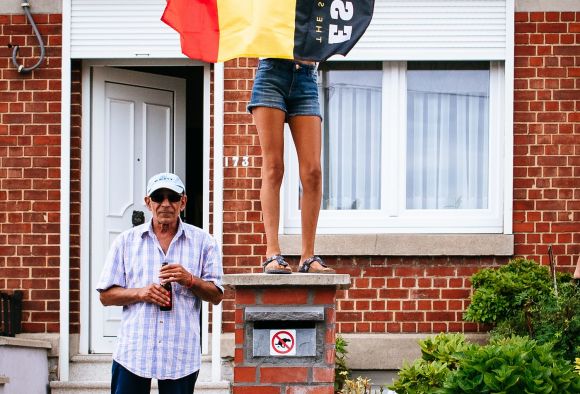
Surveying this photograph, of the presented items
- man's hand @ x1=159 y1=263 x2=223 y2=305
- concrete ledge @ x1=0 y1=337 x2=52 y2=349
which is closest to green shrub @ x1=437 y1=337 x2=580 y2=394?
man's hand @ x1=159 y1=263 x2=223 y2=305

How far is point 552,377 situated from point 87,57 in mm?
5158

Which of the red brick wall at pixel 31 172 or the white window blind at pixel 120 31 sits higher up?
the white window blind at pixel 120 31

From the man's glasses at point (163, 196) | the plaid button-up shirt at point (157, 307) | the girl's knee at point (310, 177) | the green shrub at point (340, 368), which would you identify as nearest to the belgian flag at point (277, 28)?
the girl's knee at point (310, 177)

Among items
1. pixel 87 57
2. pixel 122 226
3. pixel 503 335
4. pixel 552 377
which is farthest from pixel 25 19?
pixel 552 377

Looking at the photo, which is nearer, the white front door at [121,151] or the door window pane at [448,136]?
the door window pane at [448,136]

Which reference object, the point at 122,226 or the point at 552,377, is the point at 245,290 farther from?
the point at 122,226

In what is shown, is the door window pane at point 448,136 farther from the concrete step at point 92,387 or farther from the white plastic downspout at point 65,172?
the white plastic downspout at point 65,172

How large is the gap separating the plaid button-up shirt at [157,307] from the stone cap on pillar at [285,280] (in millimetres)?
129

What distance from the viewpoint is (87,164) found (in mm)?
10414

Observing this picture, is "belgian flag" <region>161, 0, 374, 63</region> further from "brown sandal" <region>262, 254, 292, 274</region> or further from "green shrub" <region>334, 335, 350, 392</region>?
"green shrub" <region>334, 335, 350, 392</region>

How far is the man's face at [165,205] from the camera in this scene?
21.1 ft

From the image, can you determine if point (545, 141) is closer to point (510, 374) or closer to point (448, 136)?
point (448, 136)

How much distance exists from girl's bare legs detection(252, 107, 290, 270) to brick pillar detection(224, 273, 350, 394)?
5.9 inches

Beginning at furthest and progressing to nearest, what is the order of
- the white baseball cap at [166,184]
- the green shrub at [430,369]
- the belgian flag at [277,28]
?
the green shrub at [430,369] < the white baseball cap at [166,184] < the belgian flag at [277,28]
